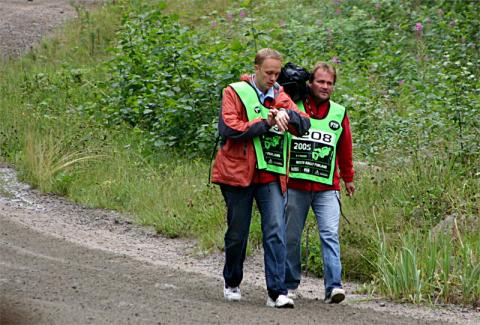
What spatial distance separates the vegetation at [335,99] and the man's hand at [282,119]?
169cm

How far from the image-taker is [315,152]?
23.4ft

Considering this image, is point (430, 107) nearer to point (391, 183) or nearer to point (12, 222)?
point (391, 183)

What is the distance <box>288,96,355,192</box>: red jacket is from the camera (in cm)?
718

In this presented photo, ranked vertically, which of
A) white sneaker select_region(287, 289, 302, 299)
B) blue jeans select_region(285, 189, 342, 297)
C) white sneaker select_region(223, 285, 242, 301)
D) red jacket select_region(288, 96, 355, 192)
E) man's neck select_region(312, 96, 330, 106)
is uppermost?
man's neck select_region(312, 96, 330, 106)

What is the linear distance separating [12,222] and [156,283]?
9.07 feet

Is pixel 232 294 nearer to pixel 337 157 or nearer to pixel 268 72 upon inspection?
pixel 337 157

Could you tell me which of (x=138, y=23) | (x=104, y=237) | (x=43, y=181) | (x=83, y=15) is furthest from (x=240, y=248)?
(x=83, y=15)

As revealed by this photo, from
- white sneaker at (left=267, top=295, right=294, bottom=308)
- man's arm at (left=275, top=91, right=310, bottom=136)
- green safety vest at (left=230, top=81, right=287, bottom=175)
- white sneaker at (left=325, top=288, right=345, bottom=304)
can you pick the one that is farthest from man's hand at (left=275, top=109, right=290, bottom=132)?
white sneaker at (left=325, top=288, right=345, bottom=304)

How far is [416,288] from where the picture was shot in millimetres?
7535

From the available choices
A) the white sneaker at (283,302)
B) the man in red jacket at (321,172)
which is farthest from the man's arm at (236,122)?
the white sneaker at (283,302)

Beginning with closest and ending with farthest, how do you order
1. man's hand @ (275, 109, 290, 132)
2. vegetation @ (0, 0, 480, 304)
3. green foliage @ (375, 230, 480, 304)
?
man's hand @ (275, 109, 290, 132)
green foliage @ (375, 230, 480, 304)
vegetation @ (0, 0, 480, 304)

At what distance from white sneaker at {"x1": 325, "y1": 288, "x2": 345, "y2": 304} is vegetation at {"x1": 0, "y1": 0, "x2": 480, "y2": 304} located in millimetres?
581

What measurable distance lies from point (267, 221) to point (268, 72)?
3.35ft

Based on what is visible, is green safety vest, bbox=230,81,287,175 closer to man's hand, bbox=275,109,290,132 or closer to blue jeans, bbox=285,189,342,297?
man's hand, bbox=275,109,290,132
